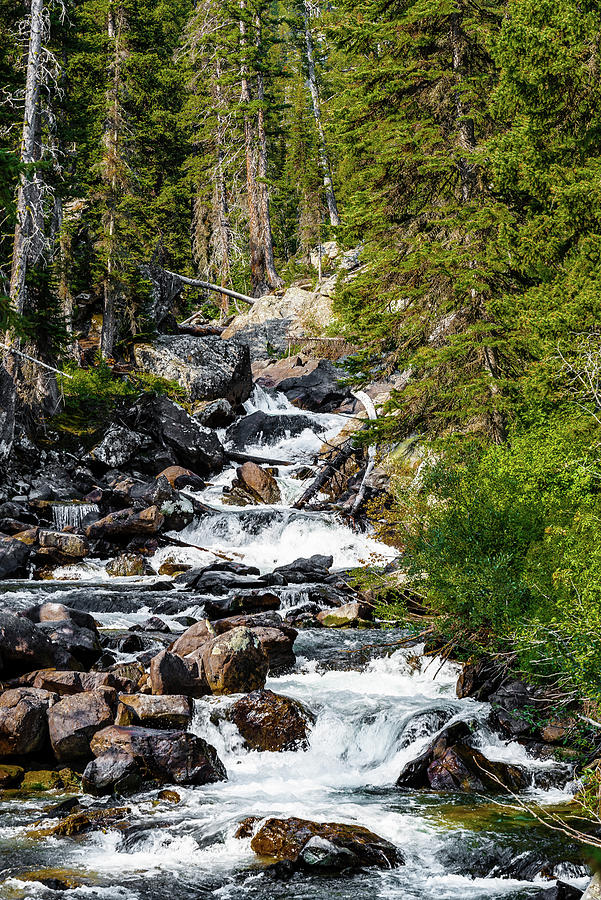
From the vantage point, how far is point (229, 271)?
41.2 metres

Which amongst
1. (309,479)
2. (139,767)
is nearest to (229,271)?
(309,479)

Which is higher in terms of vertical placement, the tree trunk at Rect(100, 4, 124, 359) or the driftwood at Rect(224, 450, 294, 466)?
the tree trunk at Rect(100, 4, 124, 359)

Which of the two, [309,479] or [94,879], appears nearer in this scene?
[94,879]

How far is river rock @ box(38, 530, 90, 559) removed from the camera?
18859 mm

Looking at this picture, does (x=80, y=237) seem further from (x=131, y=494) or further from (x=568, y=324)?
(x=568, y=324)

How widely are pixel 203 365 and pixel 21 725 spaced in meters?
22.4

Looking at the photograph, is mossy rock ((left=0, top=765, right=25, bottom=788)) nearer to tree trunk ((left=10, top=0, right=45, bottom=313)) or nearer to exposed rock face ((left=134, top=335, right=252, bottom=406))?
tree trunk ((left=10, top=0, right=45, bottom=313))

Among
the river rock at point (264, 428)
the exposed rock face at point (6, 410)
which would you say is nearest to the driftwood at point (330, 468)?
the river rock at point (264, 428)

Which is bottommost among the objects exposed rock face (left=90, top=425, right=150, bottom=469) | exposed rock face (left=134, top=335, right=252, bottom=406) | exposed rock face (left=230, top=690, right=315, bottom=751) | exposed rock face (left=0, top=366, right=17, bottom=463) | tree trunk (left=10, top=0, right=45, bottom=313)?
exposed rock face (left=230, top=690, right=315, bottom=751)

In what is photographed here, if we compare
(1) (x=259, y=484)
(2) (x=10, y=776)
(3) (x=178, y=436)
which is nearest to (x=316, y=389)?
(3) (x=178, y=436)

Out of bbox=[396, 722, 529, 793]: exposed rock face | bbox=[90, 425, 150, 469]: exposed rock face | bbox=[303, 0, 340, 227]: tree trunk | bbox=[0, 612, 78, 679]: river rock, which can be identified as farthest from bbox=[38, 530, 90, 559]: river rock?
bbox=[303, 0, 340, 227]: tree trunk

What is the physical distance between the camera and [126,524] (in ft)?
65.9

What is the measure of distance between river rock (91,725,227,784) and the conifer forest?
0.03m

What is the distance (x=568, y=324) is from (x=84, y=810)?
30.8 feet
